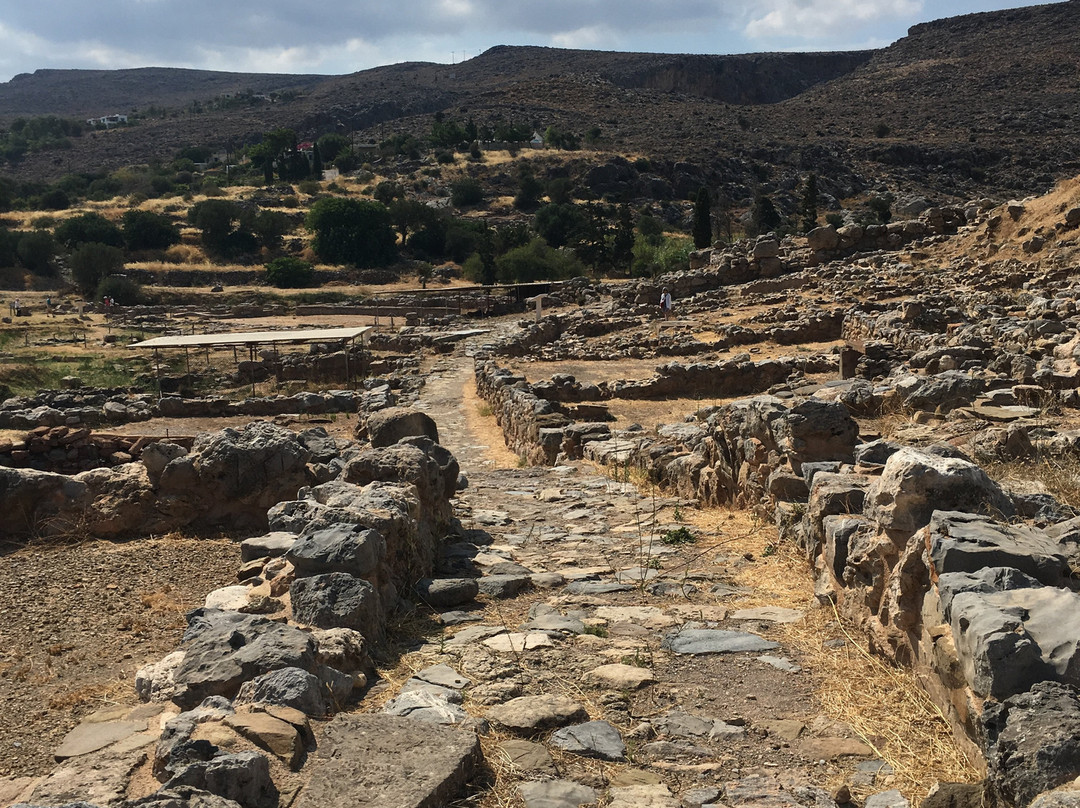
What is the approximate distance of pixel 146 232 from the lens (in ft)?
219

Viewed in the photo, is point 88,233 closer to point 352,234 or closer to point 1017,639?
point 352,234

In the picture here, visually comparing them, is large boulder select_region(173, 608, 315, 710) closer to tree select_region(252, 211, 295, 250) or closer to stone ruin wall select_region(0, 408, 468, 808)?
stone ruin wall select_region(0, 408, 468, 808)

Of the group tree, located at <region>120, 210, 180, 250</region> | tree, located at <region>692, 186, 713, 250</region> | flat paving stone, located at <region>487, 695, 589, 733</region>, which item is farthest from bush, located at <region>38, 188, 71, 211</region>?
flat paving stone, located at <region>487, 695, 589, 733</region>

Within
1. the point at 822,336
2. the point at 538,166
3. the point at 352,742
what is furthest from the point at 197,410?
the point at 538,166

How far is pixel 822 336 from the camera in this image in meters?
24.1

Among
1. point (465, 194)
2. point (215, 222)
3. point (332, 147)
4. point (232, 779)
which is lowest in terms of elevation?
point (232, 779)

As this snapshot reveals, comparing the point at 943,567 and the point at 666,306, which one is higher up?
the point at 943,567

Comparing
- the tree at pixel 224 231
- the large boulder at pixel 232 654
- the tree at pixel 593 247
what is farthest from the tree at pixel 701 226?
the large boulder at pixel 232 654

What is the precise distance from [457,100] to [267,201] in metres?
57.3

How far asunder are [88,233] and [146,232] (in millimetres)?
3655

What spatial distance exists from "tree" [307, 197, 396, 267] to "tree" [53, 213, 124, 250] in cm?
1339

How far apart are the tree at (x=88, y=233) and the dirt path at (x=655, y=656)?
64.4 meters

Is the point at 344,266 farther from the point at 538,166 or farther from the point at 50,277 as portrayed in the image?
the point at 538,166

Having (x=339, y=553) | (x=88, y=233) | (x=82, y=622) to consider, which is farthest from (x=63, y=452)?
(x=88, y=233)
